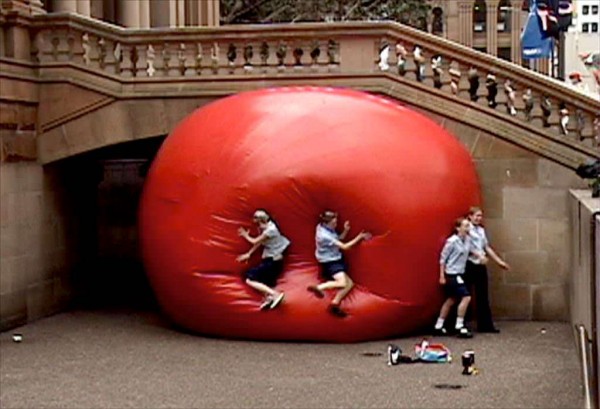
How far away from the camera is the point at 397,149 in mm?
14984

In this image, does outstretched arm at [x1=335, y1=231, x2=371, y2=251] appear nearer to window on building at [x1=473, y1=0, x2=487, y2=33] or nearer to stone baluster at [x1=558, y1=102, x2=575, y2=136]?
stone baluster at [x1=558, y1=102, x2=575, y2=136]

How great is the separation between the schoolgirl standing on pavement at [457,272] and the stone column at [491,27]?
1845 inches

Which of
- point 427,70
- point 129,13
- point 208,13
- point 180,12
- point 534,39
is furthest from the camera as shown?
point 208,13

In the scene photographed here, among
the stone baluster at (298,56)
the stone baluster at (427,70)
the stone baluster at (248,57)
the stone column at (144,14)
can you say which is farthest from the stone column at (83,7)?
the stone baluster at (427,70)

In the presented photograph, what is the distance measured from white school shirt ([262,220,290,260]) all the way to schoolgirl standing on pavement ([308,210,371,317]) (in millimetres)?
441

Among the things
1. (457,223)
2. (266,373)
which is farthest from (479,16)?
(266,373)

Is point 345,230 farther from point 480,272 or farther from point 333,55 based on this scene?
point 333,55

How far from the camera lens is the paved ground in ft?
37.0

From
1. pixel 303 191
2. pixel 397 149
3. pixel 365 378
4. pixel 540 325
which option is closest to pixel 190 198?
pixel 303 191

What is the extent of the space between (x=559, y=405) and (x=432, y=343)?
11.9ft

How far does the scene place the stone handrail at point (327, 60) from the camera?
650 inches

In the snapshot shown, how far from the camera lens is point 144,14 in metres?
→ 26.9

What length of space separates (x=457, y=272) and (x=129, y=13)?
13686mm

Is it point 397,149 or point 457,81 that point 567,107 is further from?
point 397,149
